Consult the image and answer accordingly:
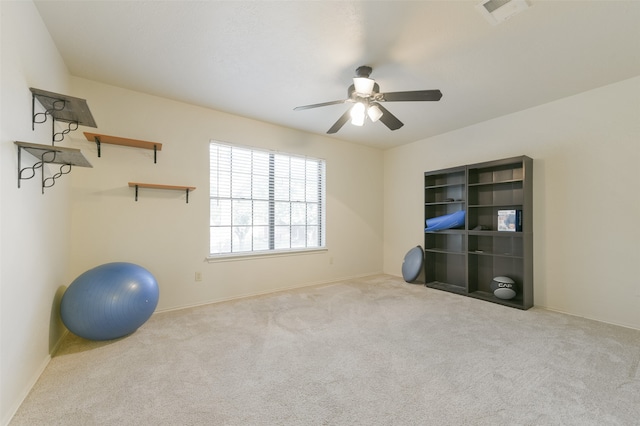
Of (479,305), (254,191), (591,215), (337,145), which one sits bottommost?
(479,305)

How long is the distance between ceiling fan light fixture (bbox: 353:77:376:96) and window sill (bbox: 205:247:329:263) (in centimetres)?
263

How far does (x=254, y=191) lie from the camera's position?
13.4ft

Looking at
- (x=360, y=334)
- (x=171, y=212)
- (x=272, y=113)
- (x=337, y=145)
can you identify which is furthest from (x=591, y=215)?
(x=171, y=212)

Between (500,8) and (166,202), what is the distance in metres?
3.65

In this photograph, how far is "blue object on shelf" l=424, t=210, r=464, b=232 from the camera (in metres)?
4.13

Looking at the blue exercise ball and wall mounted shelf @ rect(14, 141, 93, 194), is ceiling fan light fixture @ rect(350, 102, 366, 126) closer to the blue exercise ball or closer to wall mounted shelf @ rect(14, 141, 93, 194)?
wall mounted shelf @ rect(14, 141, 93, 194)

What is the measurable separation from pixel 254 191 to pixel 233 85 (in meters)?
1.53

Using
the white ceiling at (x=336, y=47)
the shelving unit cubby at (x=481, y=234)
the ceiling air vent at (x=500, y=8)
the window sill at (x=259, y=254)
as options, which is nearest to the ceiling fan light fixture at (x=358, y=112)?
the white ceiling at (x=336, y=47)

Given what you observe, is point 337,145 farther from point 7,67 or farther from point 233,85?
point 7,67

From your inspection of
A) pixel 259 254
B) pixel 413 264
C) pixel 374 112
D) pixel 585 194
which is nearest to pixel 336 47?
pixel 374 112

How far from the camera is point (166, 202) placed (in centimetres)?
333

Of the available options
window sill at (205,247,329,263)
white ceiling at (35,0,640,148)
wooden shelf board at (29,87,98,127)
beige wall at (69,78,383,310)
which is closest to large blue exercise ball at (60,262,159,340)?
beige wall at (69,78,383,310)

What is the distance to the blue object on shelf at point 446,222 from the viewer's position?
413 centimetres

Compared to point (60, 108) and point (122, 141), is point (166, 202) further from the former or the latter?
point (60, 108)
